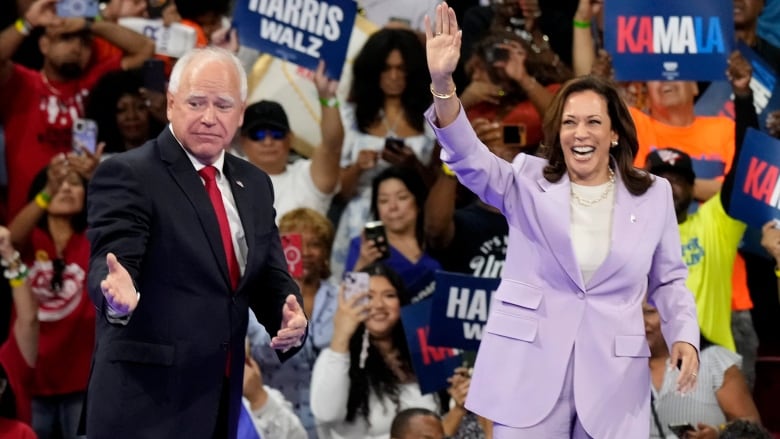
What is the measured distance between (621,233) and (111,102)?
322 centimetres

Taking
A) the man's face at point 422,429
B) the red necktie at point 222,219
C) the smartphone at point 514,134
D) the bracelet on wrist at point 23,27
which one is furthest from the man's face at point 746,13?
the red necktie at point 222,219

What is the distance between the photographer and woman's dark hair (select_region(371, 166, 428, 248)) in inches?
218

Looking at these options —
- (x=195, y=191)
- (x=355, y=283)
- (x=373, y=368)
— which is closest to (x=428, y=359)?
(x=373, y=368)

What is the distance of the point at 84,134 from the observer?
5707 millimetres

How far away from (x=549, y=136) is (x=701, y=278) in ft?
6.26

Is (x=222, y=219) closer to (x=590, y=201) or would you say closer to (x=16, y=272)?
(x=590, y=201)

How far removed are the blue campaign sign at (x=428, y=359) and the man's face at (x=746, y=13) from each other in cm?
209

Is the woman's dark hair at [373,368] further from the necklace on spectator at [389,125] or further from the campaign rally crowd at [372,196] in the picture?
the necklace on spectator at [389,125]

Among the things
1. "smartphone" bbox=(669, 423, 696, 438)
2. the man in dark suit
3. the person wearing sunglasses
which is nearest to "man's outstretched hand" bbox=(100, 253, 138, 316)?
the man in dark suit

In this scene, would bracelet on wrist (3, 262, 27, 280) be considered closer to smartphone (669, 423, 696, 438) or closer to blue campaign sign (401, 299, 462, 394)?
blue campaign sign (401, 299, 462, 394)

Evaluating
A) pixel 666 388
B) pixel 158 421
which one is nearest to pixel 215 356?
pixel 158 421

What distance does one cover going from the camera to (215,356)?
2.96 metres

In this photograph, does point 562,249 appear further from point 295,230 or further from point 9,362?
point 9,362

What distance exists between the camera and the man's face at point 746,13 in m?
5.86
